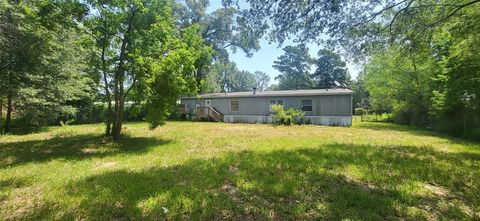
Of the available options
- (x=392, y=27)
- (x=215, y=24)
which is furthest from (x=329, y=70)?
(x=392, y=27)

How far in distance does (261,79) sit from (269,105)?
71.5 m

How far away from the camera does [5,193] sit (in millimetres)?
4973

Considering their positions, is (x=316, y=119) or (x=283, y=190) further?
(x=316, y=119)

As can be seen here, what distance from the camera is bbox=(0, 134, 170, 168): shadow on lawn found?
820cm

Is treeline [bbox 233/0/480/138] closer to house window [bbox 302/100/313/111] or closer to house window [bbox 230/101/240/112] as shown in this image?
house window [bbox 302/100/313/111]

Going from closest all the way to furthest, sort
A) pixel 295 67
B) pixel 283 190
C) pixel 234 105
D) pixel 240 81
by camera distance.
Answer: pixel 283 190, pixel 234 105, pixel 295 67, pixel 240 81

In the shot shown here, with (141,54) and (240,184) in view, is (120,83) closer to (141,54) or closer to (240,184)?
(141,54)

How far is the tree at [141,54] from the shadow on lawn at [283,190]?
201 inches

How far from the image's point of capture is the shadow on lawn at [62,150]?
26.9 feet

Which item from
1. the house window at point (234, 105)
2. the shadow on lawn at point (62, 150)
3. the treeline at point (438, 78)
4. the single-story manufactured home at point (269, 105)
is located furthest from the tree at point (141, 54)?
the house window at point (234, 105)

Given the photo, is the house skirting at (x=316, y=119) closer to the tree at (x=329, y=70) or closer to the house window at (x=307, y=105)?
the house window at (x=307, y=105)

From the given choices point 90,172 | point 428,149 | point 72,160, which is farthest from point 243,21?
point 428,149

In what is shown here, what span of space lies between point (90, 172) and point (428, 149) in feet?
Result: 37.4

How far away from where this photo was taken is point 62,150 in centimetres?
960
